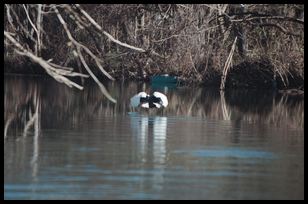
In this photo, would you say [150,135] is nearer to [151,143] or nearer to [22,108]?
[151,143]

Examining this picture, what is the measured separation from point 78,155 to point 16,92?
1575 cm

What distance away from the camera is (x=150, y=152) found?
13.6 m

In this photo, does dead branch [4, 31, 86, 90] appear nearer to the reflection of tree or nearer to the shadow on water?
the reflection of tree

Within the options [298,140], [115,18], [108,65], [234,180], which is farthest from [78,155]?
[108,65]

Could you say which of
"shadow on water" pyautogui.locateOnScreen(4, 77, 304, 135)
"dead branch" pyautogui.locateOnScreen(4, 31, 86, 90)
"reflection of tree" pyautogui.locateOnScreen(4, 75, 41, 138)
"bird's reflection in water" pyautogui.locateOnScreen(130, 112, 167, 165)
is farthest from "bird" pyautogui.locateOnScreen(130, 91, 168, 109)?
"dead branch" pyautogui.locateOnScreen(4, 31, 86, 90)

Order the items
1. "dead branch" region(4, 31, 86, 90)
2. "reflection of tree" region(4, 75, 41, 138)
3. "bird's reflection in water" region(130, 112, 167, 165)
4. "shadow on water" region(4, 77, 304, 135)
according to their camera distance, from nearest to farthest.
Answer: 1. "dead branch" region(4, 31, 86, 90)
2. "bird's reflection in water" region(130, 112, 167, 165)
3. "reflection of tree" region(4, 75, 41, 138)
4. "shadow on water" region(4, 77, 304, 135)

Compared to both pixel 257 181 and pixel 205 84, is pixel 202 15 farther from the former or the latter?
pixel 257 181

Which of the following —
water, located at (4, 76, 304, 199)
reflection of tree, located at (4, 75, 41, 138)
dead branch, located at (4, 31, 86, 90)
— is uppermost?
dead branch, located at (4, 31, 86, 90)

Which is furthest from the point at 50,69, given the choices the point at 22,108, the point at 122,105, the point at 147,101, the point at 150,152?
the point at 122,105

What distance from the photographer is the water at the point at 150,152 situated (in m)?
10.5

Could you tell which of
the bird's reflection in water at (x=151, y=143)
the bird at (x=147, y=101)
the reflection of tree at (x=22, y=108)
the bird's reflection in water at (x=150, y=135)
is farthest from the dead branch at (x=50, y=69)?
the bird at (x=147, y=101)

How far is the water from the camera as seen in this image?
10.5 meters

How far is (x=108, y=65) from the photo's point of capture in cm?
3738
